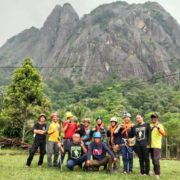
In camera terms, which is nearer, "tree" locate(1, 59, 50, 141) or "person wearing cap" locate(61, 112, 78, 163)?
"person wearing cap" locate(61, 112, 78, 163)

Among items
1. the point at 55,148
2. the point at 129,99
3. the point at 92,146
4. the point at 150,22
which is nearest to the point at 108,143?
the point at 92,146

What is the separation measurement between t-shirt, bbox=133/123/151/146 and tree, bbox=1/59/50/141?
580 inches

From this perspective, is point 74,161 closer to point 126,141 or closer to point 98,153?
point 98,153

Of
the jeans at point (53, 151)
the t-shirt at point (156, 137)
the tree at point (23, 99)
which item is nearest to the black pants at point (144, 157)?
the t-shirt at point (156, 137)

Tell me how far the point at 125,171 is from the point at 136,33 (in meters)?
144

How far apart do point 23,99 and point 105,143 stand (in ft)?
47.5

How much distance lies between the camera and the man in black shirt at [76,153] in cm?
972

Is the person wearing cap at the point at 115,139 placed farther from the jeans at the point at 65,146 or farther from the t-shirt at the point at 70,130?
the jeans at the point at 65,146

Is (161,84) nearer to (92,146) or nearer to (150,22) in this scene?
(150,22)

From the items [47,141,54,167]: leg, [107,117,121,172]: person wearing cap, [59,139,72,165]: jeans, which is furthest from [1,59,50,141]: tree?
[107,117,121,172]: person wearing cap

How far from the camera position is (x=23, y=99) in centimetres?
2330

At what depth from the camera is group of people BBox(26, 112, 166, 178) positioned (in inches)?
368

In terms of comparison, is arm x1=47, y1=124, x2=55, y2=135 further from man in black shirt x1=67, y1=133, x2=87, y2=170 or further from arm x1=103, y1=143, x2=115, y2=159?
arm x1=103, y1=143, x2=115, y2=159

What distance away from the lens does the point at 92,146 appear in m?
9.69
